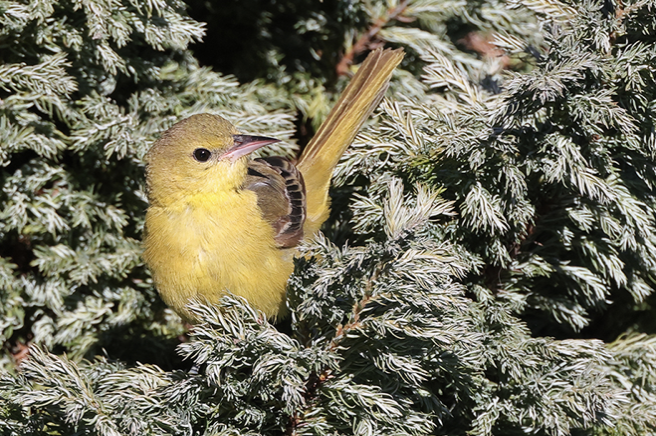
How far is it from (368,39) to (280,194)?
124 cm

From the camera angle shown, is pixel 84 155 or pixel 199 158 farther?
Answer: pixel 84 155

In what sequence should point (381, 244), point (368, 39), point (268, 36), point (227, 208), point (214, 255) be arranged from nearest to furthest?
1. point (381, 244)
2. point (214, 255)
3. point (227, 208)
4. point (368, 39)
5. point (268, 36)

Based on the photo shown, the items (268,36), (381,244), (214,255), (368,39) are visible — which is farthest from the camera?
(268,36)

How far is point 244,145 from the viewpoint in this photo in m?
3.15

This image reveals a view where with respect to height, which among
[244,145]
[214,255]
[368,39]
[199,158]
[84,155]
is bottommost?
[84,155]

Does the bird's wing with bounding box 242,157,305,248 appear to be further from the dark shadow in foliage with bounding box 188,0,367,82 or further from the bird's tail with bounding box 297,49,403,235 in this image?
the dark shadow in foliage with bounding box 188,0,367,82

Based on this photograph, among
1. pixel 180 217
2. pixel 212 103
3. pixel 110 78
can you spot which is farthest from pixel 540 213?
pixel 110 78

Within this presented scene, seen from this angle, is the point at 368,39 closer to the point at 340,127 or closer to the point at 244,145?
the point at 340,127

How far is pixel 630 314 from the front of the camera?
3.52m

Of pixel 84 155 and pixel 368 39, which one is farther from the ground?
pixel 368 39

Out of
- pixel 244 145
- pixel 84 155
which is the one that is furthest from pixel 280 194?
pixel 84 155

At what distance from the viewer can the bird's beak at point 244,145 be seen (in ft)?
10.3

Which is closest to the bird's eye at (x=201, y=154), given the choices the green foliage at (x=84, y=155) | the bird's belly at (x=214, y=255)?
the bird's belly at (x=214, y=255)

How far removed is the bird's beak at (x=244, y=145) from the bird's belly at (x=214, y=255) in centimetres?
19
